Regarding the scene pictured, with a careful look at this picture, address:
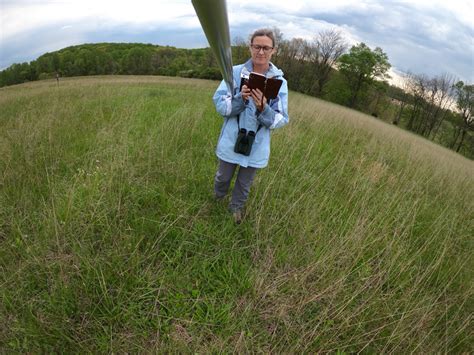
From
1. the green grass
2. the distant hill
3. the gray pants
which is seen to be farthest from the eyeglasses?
the distant hill

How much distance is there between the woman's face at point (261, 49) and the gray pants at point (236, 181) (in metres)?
0.93

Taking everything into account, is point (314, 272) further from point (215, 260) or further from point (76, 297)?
point (76, 297)

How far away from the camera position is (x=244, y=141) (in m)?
2.28

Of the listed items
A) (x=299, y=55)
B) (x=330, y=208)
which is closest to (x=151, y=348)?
(x=330, y=208)

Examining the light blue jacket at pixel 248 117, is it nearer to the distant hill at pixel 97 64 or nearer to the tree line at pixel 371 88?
the tree line at pixel 371 88

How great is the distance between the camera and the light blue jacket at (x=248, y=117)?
2076mm

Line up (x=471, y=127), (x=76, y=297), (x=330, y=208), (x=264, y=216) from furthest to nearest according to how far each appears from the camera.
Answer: (x=471, y=127)
(x=330, y=208)
(x=264, y=216)
(x=76, y=297)

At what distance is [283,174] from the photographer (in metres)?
3.55

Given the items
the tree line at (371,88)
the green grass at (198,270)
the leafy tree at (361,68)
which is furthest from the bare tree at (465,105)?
the green grass at (198,270)

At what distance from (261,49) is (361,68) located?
44.4 metres

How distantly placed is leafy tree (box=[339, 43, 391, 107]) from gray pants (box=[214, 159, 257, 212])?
138ft

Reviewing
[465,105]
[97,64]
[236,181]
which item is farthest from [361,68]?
[97,64]

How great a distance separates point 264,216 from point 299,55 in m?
43.7

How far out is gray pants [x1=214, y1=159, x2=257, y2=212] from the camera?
2500 millimetres
